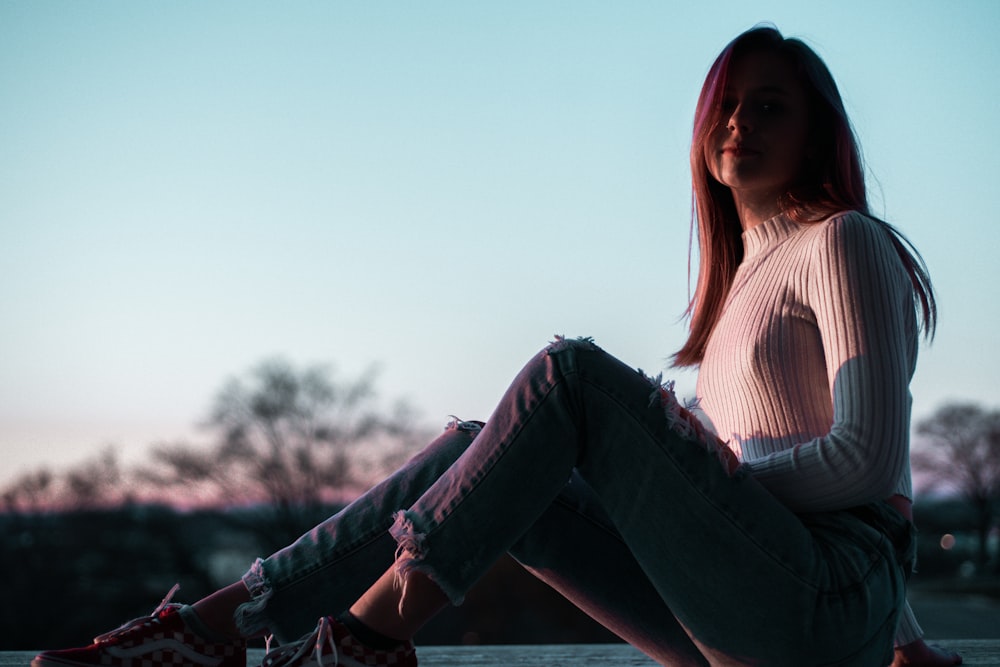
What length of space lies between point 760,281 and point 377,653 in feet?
2.59

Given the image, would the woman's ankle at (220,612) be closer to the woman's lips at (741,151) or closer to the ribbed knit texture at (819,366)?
the ribbed knit texture at (819,366)

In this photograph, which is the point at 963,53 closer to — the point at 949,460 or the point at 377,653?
the point at 377,653

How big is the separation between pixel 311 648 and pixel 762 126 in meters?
1.05

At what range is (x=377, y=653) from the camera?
3.44 feet

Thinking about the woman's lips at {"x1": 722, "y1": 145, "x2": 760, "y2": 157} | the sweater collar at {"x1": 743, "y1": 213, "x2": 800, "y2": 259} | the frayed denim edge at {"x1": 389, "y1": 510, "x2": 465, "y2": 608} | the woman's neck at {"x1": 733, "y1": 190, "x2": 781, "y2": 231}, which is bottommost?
the frayed denim edge at {"x1": 389, "y1": 510, "x2": 465, "y2": 608}

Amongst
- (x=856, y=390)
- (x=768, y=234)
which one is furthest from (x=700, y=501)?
(x=768, y=234)

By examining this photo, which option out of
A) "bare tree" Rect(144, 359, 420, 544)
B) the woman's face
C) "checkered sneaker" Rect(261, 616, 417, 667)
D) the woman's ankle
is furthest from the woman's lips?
"bare tree" Rect(144, 359, 420, 544)

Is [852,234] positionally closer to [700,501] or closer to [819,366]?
[819,366]

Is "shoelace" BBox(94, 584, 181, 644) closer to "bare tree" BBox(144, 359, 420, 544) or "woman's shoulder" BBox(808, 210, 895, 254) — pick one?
"woman's shoulder" BBox(808, 210, 895, 254)

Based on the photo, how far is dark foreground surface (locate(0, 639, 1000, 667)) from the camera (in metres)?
1.94

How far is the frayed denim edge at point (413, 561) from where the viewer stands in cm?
102

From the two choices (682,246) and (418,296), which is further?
(418,296)

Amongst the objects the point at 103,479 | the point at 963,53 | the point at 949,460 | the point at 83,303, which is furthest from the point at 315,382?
the point at 963,53

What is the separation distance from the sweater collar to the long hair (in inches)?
0.6
